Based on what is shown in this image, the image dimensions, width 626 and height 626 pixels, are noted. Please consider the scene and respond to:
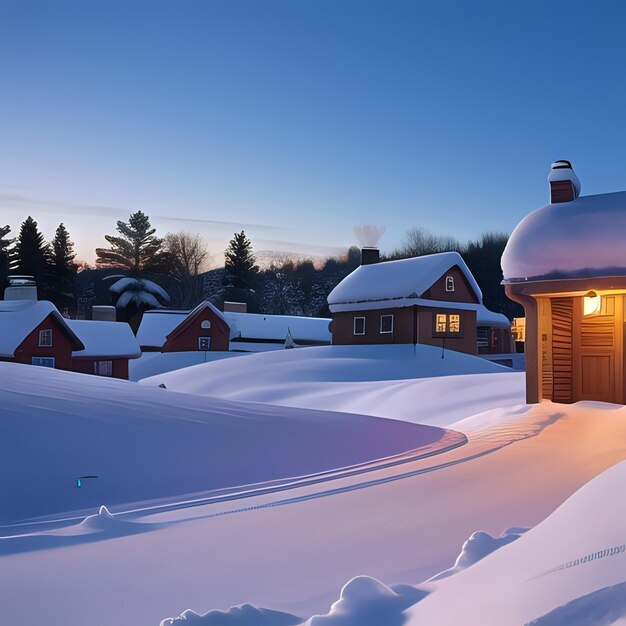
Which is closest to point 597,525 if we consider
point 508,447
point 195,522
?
point 195,522

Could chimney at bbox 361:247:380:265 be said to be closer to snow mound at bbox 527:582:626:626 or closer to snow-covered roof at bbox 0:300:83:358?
snow-covered roof at bbox 0:300:83:358

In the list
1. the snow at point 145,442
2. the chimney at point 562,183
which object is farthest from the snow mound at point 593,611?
the chimney at point 562,183

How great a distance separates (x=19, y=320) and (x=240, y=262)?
40421mm

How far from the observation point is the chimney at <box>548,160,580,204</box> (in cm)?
1348

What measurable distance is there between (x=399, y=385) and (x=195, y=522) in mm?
14532

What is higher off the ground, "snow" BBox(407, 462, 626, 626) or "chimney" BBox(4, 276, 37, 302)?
"chimney" BBox(4, 276, 37, 302)

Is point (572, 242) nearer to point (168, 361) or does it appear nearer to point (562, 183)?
point (562, 183)

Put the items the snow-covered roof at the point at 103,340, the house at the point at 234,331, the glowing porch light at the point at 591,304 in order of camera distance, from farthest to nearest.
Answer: the house at the point at 234,331 → the snow-covered roof at the point at 103,340 → the glowing porch light at the point at 591,304

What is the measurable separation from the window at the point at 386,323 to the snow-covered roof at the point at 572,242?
17.0m

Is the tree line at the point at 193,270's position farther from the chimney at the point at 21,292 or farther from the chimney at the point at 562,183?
the chimney at the point at 562,183

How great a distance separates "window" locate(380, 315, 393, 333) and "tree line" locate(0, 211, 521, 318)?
1201 inches

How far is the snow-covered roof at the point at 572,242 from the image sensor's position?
11.6m

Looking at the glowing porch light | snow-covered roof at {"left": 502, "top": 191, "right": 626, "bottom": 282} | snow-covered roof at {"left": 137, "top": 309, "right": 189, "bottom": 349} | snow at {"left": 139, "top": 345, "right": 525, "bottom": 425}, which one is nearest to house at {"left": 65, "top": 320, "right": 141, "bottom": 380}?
snow at {"left": 139, "top": 345, "right": 525, "bottom": 425}

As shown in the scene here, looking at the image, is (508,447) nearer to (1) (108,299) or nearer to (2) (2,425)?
(2) (2,425)
